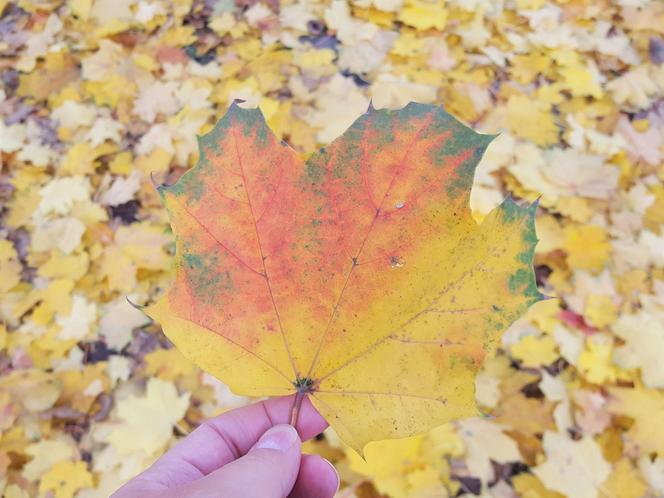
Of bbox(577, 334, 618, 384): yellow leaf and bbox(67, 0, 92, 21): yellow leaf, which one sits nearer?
bbox(577, 334, 618, 384): yellow leaf

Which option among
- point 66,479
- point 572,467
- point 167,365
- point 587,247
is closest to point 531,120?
point 587,247

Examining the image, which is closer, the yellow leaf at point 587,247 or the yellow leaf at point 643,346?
the yellow leaf at point 643,346

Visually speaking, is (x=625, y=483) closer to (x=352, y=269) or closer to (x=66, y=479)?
(x=352, y=269)

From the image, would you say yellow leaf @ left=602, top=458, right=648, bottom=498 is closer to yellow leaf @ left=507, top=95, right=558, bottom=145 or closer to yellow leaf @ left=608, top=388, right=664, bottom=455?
yellow leaf @ left=608, top=388, right=664, bottom=455

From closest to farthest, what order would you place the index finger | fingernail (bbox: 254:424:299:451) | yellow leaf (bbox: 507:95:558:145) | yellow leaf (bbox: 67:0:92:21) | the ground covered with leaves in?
1. fingernail (bbox: 254:424:299:451)
2. the index finger
3. the ground covered with leaves
4. yellow leaf (bbox: 507:95:558:145)
5. yellow leaf (bbox: 67:0:92:21)

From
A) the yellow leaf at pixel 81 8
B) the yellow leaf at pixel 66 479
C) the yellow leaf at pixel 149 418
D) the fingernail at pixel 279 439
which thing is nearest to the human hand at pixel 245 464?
the fingernail at pixel 279 439

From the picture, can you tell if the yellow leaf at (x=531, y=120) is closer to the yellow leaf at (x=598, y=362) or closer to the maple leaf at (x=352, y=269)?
the yellow leaf at (x=598, y=362)

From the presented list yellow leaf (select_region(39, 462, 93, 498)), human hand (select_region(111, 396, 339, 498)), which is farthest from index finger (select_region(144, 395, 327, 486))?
yellow leaf (select_region(39, 462, 93, 498))
